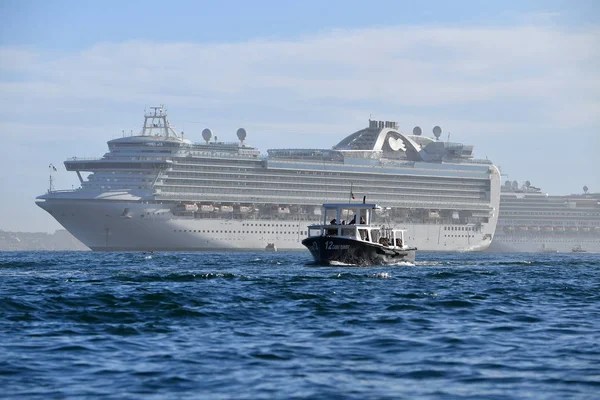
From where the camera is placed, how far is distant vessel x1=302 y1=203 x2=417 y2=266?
70.9 meters

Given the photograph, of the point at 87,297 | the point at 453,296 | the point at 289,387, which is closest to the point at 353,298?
the point at 453,296

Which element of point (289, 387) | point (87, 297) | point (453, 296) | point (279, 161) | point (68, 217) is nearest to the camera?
point (289, 387)

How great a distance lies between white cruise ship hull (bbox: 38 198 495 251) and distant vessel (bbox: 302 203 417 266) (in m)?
57.2

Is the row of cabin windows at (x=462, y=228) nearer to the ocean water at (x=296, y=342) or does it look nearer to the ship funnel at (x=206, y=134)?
the ship funnel at (x=206, y=134)

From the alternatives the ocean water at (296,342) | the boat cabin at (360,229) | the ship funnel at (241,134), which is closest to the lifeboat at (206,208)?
the ship funnel at (241,134)

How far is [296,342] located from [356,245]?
4345cm

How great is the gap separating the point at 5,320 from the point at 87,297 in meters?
7.07

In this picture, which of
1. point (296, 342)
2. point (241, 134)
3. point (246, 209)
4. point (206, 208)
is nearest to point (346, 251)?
point (296, 342)

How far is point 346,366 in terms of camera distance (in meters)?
23.6

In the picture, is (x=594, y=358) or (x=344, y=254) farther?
(x=344, y=254)

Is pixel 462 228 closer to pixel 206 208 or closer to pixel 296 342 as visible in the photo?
pixel 206 208

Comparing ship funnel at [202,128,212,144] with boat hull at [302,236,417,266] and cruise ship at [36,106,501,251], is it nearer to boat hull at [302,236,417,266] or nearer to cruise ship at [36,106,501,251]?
cruise ship at [36,106,501,251]

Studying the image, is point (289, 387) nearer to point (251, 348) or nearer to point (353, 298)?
point (251, 348)

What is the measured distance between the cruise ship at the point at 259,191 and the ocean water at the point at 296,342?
7561cm
